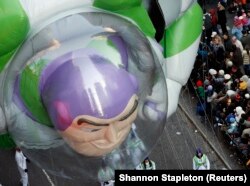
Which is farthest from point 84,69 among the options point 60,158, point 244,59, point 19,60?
point 244,59

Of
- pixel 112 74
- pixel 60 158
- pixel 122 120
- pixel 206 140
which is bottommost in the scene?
pixel 206 140

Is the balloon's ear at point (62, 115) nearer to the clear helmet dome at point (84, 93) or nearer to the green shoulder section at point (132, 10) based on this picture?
the clear helmet dome at point (84, 93)

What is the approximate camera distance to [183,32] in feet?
19.5

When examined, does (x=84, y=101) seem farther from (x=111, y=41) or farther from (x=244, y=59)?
(x=244, y=59)

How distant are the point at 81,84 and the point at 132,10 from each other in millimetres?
903

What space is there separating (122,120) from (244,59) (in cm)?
726

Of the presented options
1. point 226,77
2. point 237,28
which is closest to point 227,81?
point 226,77

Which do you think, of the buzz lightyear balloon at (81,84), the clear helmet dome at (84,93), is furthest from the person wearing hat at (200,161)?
the clear helmet dome at (84,93)

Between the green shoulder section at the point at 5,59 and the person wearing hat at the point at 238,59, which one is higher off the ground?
the green shoulder section at the point at 5,59

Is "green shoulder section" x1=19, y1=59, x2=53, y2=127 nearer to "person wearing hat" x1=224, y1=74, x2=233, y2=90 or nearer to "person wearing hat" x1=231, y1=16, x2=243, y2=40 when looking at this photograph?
"person wearing hat" x1=224, y1=74, x2=233, y2=90

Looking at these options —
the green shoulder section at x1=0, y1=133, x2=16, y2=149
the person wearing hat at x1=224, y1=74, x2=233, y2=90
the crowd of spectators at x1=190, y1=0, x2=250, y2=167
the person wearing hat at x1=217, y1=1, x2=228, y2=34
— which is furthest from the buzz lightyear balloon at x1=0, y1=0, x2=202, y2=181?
the person wearing hat at x1=217, y1=1, x2=228, y2=34

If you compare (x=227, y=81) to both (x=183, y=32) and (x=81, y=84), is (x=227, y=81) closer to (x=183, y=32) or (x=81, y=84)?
(x=183, y=32)

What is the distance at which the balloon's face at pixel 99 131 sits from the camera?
4.43 meters

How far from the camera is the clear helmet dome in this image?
14.4 feet
